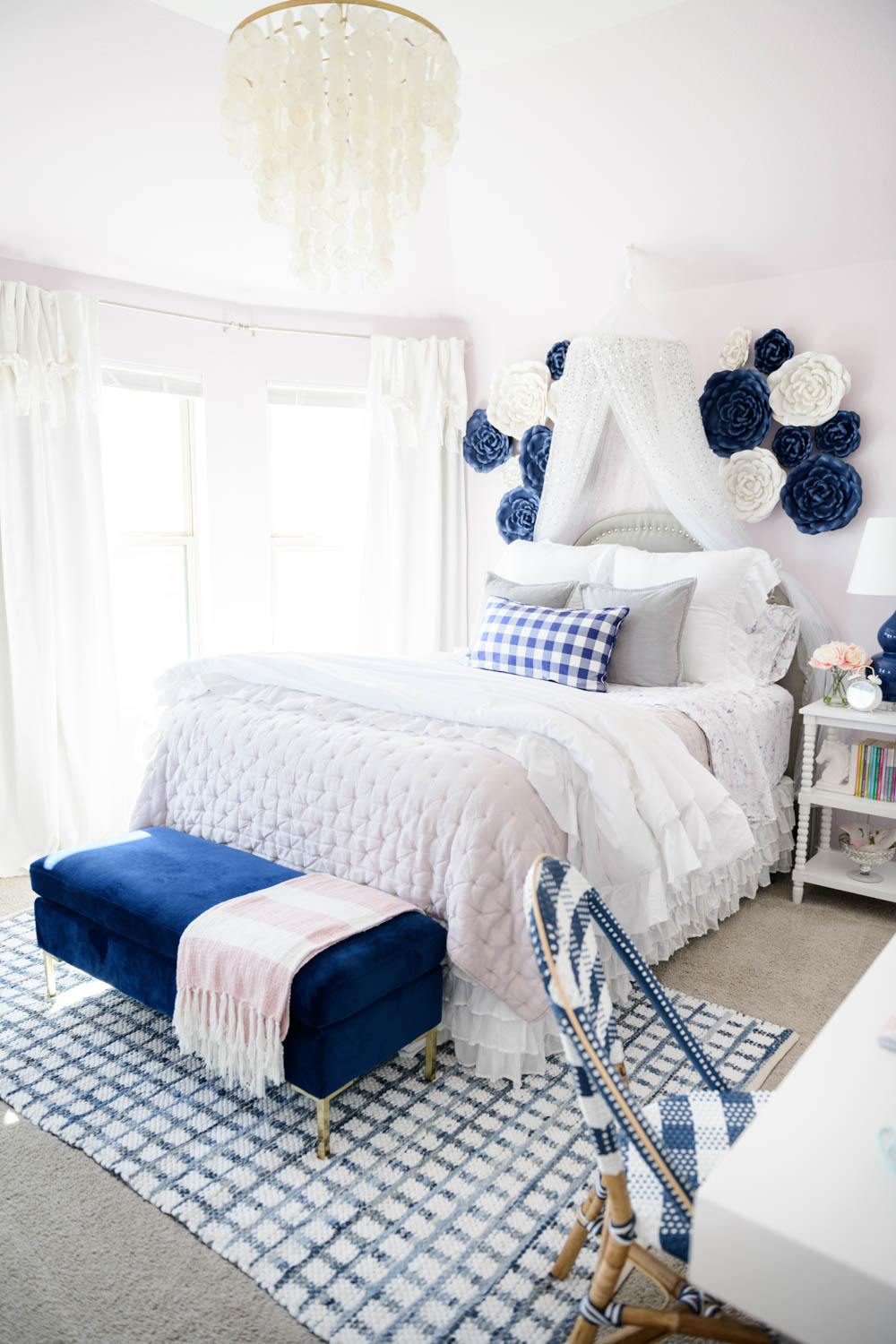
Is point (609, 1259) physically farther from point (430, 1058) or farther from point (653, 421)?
point (653, 421)

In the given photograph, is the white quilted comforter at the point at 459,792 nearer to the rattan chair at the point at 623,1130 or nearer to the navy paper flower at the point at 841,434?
the rattan chair at the point at 623,1130

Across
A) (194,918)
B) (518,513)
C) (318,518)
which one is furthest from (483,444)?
(194,918)

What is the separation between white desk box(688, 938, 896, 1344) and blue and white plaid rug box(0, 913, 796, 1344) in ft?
2.85

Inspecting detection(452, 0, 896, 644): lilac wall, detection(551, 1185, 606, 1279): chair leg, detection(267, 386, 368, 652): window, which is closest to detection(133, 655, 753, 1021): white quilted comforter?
detection(551, 1185, 606, 1279): chair leg

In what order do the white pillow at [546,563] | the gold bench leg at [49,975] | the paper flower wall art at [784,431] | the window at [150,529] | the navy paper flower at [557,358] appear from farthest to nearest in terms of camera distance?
the navy paper flower at [557,358] → the window at [150,529] → the white pillow at [546,563] → the paper flower wall art at [784,431] → the gold bench leg at [49,975]

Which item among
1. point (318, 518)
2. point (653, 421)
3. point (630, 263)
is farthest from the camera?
point (318, 518)

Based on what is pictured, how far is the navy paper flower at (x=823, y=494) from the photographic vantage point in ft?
11.9

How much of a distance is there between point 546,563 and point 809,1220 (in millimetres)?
3329

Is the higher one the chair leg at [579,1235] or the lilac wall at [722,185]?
the lilac wall at [722,185]

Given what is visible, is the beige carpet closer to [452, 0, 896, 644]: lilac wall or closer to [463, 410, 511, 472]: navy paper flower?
[452, 0, 896, 644]: lilac wall

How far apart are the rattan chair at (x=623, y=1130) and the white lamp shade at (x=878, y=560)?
2126 millimetres

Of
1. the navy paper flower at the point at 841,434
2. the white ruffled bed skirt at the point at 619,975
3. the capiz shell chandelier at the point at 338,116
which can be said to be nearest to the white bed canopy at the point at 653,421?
the navy paper flower at the point at 841,434

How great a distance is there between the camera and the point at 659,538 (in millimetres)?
4082

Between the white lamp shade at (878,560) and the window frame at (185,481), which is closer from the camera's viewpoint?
the white lamp shade at (878,560)
